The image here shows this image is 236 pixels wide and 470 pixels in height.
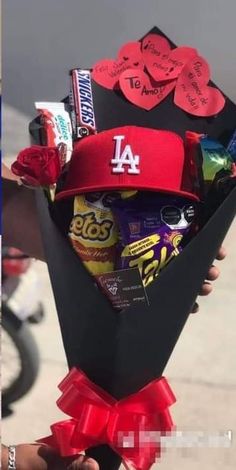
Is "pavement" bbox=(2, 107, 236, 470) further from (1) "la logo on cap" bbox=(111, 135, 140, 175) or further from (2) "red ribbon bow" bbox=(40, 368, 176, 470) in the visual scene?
(1) "la logo on cap" bbox=(111, 135, 140, 175)

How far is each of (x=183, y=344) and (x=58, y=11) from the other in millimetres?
670

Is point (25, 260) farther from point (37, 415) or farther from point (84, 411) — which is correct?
point (84, 411)

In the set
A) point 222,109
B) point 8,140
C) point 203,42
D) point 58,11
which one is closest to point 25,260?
point 8,140

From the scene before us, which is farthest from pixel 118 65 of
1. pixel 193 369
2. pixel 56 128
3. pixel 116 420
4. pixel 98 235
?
pixel 193 369

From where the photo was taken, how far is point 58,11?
129 centimetres

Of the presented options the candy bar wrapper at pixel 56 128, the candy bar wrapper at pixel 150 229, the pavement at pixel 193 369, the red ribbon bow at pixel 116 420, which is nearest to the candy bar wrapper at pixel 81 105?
the candy bar wrapper at pixel 56 128

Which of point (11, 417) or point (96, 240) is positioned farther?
point (11, 417)

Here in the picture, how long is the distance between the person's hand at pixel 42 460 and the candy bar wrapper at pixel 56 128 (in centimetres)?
32

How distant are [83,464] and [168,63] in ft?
1.50

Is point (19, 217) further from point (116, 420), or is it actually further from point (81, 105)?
point (116, 420)

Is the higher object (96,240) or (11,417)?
(96,240)

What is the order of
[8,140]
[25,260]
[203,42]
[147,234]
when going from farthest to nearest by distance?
[8,140] → [25,260] → [203,42] → [147,234]

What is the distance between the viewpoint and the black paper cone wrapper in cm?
79

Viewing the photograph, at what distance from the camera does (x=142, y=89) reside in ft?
2.99
